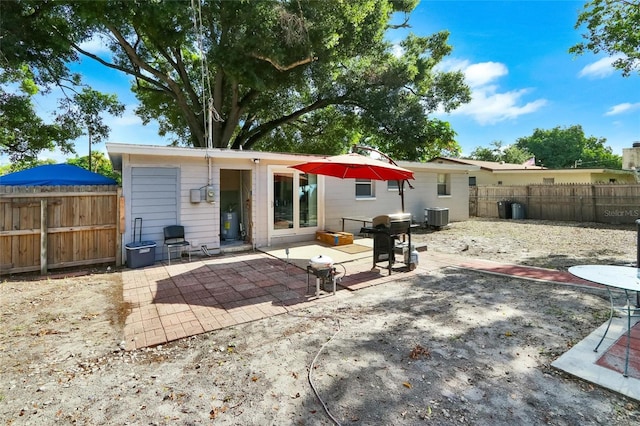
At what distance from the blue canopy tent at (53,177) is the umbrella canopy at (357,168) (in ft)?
15.5

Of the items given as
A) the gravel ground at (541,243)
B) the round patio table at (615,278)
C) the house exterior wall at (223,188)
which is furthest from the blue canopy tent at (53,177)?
the gravel ground at (541,243)

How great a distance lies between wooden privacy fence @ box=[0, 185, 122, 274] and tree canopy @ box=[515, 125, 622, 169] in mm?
51185

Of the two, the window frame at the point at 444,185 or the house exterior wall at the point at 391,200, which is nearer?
the house exterior wall at the point at 391,200

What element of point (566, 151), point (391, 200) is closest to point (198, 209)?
point (391, 200)

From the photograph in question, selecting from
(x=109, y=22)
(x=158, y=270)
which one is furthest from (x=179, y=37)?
(x=158, y=270)

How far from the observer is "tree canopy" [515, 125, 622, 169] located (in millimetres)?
43281

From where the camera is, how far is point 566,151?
4356 centimetres

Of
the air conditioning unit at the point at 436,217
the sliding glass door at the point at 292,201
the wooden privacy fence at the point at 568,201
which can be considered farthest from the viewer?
the wooden privacy fence at the point at 568,201

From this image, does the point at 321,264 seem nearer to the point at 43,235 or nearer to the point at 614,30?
the point at 43,235

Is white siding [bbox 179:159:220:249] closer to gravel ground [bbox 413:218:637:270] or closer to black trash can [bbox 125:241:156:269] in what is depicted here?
black trash can [bbox 125:241:156:269]

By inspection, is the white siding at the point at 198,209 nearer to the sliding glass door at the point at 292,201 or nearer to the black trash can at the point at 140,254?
the black trash can at the point at 140,254

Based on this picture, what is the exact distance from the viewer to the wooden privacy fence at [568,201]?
13109mm

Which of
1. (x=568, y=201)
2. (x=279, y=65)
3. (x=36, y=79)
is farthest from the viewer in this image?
(x=568, y=201)

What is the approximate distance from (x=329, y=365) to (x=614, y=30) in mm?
14415
